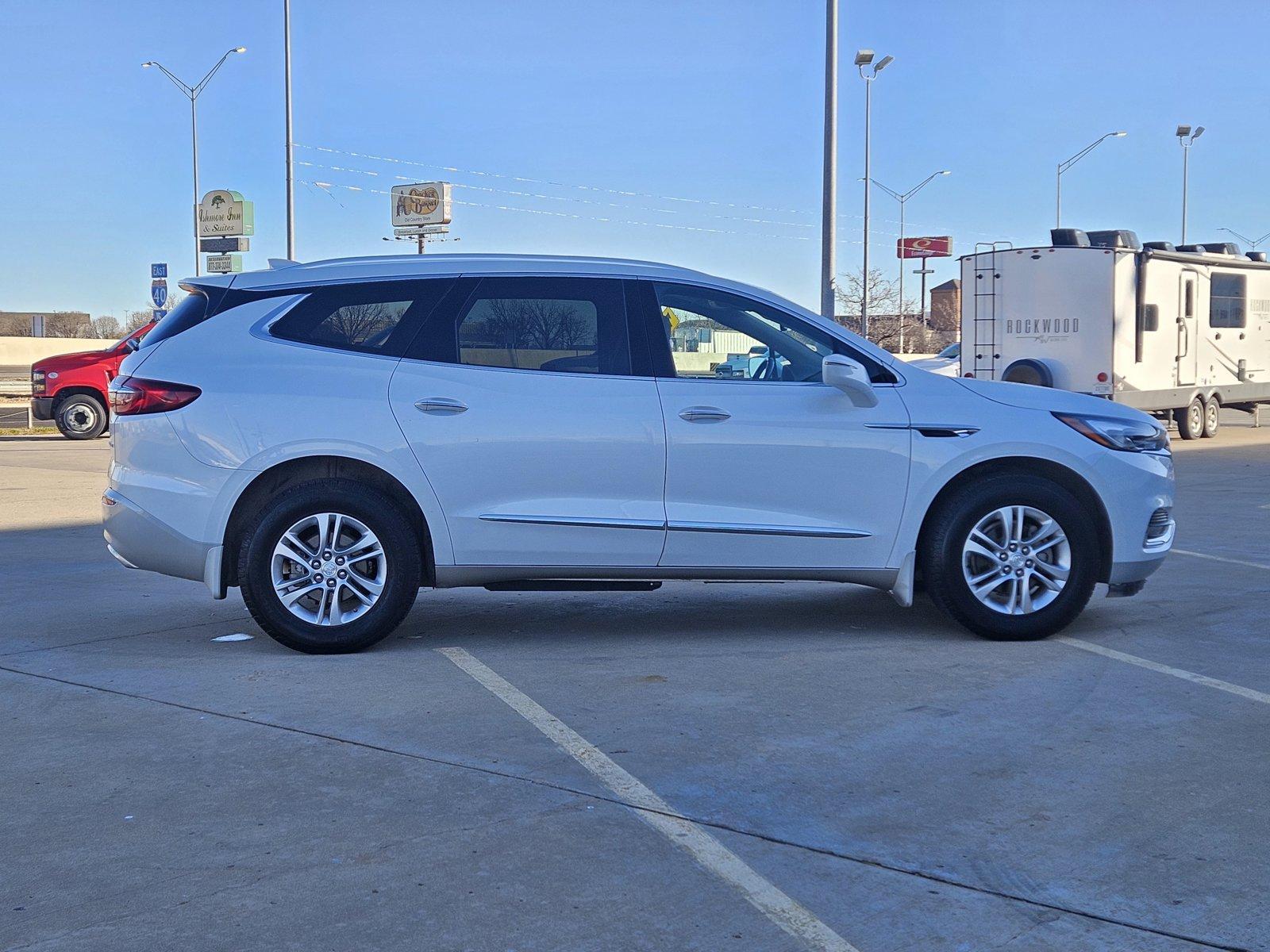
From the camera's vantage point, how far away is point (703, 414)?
6660mm

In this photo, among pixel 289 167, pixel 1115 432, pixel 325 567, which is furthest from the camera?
pixel 289 167

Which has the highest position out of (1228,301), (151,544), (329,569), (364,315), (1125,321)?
(1228,301)

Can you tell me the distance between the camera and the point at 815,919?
139 inches

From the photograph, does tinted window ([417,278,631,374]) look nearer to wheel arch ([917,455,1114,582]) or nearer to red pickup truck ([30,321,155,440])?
wheel arch ([917,455,1114,582])

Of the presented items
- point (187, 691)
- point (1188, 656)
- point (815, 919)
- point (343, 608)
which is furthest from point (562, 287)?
A: point (815, 919)

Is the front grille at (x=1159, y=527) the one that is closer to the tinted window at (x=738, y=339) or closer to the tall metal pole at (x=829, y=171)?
the tinted window at (x=738, y=339)

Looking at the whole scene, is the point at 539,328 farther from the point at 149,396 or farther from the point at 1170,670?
the point at 1170,670

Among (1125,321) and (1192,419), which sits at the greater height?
(1125,321)

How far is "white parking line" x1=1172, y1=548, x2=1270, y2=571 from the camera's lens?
9.40m

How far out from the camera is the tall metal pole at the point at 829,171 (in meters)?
20.2

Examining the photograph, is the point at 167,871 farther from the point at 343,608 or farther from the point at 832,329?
the point at 832,329

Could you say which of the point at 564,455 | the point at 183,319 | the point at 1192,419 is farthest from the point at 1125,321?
the point at 183,319

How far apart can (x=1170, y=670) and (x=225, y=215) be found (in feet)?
171

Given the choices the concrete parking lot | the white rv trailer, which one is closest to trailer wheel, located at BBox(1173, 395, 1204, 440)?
the white rv trailer
